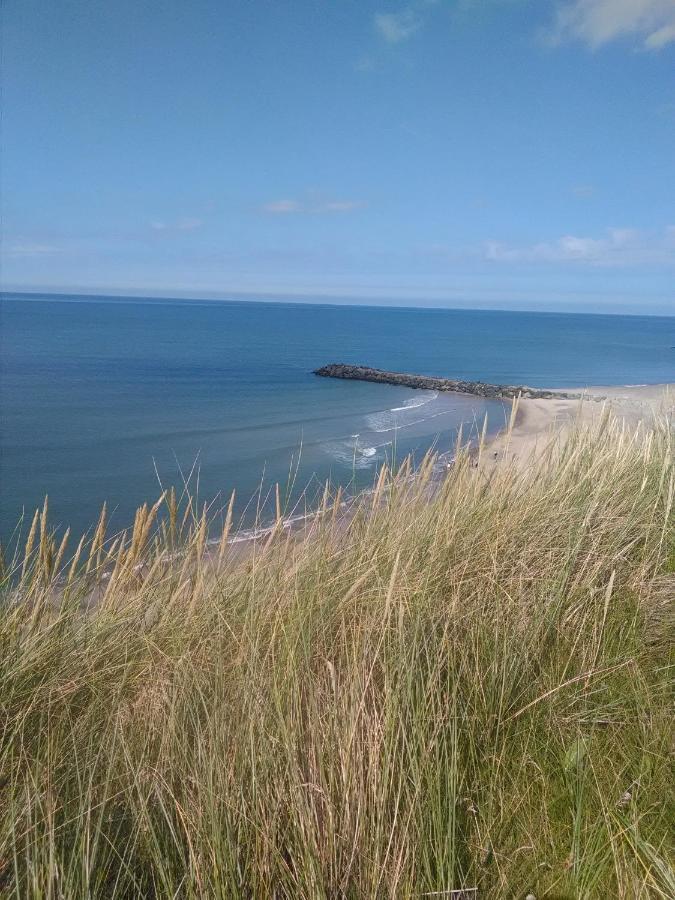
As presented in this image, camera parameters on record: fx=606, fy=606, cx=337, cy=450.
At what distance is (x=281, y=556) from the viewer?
2.92 metres

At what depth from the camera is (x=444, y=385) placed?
1225 inches

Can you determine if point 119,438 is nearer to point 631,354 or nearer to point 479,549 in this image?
point 479,549

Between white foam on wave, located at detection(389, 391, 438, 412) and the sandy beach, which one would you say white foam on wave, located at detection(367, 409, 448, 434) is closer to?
white foam on wave, located at detection(389, 391, 438, 412)

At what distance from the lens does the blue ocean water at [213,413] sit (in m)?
13.6

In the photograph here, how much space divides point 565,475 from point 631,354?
59428 mm

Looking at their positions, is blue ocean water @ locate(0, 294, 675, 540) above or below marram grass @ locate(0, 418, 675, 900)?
below

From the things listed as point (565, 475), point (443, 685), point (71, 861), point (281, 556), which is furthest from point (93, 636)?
point (565, 475)

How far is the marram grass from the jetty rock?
80.2 feet

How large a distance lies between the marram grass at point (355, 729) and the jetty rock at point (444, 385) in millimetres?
24430

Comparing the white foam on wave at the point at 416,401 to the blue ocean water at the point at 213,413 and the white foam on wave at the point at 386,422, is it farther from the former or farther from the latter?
the white foam on wave at the point at 386,422

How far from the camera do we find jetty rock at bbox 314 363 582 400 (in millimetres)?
28031

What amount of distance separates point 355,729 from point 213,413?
21825 mm

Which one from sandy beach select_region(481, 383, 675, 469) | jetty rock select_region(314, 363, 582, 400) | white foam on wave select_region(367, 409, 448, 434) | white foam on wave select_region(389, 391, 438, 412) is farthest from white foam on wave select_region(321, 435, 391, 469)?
jetty rock select_region(314, 363, 582, 400)

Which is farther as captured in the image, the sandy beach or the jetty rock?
the jetty rock
